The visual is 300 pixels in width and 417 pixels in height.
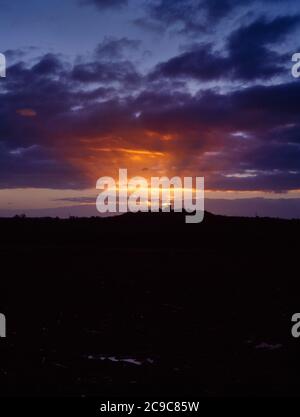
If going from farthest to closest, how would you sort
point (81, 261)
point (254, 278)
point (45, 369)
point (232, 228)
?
1. point (232, 228)
2. point (81, 261)
3. point (254, 278)
4. point (45, 369)

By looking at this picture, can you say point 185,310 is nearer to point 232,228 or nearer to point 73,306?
point 73,306

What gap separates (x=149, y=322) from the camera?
50.3 ft

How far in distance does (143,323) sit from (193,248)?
24141 mm

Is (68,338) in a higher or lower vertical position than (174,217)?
lower

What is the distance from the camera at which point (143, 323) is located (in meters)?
15.2

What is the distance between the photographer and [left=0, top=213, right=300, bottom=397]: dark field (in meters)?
10.4

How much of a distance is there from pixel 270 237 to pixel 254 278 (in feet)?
72.7

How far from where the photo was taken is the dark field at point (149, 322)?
10.4 metres

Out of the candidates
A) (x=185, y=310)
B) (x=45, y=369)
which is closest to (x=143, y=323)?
(x=185, y=310)

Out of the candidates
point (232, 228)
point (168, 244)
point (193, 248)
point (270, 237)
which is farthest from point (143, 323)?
point (232, 228)

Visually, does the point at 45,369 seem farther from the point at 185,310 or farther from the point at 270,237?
the point at 270,237

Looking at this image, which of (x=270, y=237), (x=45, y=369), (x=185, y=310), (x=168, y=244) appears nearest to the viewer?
(x=45, y=369)

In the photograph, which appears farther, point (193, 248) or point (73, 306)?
point (193, 248)

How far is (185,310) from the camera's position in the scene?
1698cm
